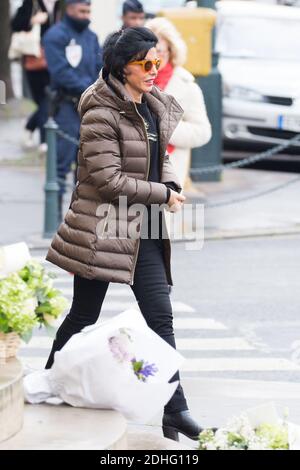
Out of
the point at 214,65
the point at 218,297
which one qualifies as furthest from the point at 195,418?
the point at 214,65

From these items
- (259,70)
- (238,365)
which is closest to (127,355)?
(238,365)

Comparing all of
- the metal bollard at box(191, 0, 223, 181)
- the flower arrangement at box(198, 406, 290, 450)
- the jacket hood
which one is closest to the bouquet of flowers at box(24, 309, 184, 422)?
the flower arrangement at box(198, 406, 290, 450)

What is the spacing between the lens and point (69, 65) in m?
13.3

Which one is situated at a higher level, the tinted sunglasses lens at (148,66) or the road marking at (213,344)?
the tinted sunglasses lens at (148,66)

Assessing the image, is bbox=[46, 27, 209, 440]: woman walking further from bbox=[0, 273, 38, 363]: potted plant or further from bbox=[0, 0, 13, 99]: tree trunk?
bbox=[0, 0, 13, 99]: tree trunk

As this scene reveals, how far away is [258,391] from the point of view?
7.79m

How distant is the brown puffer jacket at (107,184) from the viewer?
653 cm

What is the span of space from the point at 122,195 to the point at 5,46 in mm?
17076

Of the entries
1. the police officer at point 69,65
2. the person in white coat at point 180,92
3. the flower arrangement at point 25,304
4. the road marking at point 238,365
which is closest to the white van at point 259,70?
the police officer at point 69,65

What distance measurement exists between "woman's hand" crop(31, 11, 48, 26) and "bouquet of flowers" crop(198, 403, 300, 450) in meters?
13.0

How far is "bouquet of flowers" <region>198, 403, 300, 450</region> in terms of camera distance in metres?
5.66

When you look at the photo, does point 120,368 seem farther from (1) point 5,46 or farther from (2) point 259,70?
(1) point 5,46

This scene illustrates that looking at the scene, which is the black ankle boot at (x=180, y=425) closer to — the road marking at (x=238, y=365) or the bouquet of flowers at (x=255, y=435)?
the bouquet of flowers at (x=255, y=435)

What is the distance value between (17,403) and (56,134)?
749 centimetres
